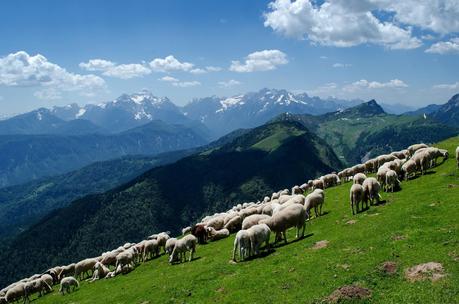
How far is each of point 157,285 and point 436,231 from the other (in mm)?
21931

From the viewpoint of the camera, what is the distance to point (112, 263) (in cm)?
5312

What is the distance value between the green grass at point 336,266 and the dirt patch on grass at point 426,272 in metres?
0.34

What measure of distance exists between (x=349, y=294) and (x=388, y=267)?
11.8 feet

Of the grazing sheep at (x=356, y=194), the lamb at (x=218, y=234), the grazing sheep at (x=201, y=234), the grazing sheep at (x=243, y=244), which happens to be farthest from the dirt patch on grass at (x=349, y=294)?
the grazing sheep at (x=201, y=234)

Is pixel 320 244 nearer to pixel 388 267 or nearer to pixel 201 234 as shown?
pixel 388 267

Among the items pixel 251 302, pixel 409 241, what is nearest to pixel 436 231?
pixel 409 241

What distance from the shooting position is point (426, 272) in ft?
72.6

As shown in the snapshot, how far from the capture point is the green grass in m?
22.8

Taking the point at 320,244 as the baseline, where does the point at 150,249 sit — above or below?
below

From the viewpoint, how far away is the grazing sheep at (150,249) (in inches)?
2012

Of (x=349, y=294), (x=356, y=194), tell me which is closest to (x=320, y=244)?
(x=356, y=194)

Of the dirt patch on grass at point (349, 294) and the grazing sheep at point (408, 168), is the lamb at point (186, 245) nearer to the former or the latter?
the dirt patch on grass at point (349, 294)

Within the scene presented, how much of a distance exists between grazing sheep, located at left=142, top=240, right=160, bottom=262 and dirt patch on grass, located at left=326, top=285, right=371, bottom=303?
32.9m

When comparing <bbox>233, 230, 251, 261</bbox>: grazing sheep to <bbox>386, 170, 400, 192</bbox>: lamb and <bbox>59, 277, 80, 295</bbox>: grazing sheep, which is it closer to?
<bbox>386, 170, 400, 192</bbox>: lamb
